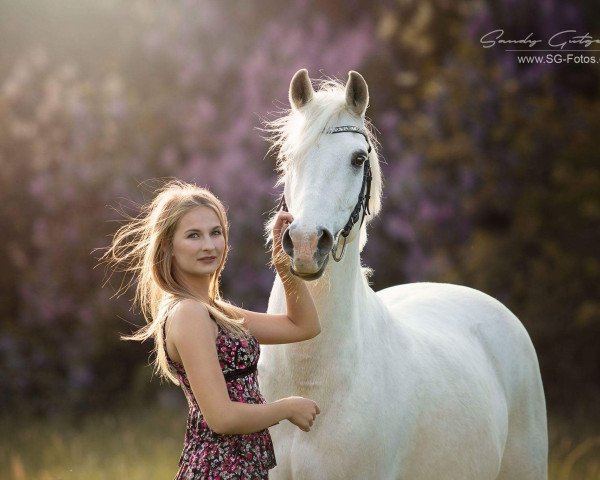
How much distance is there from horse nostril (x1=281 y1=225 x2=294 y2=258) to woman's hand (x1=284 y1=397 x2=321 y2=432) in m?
0.48

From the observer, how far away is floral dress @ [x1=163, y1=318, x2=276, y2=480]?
3219mm

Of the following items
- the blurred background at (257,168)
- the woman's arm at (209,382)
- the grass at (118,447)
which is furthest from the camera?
the blurred background at (257,168)

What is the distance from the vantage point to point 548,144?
943 centimetres

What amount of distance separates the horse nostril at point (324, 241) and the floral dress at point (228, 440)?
43 centimetres

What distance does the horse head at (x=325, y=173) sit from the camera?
3.16 metres

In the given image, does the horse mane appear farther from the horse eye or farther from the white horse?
the horse eye

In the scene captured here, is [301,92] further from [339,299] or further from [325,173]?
[339,299]

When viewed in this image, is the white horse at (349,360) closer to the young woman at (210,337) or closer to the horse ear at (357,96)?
the horse ear at (357,96)

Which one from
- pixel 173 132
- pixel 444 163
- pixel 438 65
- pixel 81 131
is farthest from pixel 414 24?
pixel 81 131

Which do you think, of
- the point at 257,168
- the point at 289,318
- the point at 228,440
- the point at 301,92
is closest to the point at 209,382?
the point at 228,440

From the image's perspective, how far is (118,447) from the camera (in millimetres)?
8141
